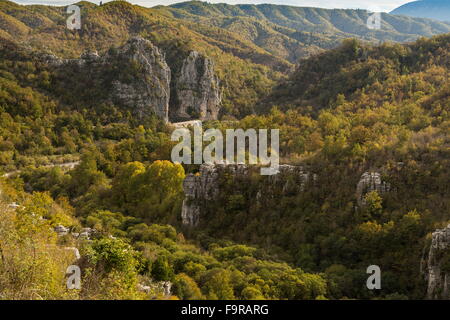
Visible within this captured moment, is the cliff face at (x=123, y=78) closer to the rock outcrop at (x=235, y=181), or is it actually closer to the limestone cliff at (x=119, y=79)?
the limestone cliff at (x=119, y=79)

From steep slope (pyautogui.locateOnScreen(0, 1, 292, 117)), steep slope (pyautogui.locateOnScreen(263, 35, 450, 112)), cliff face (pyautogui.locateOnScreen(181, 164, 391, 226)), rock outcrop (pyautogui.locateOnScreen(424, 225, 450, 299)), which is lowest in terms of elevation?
rock outcrop (pyautogui.locateOnScreen(424, 225, 450, 299))

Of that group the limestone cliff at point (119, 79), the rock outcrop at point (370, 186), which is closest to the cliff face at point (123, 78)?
the limestone cliff at point (119, 79)

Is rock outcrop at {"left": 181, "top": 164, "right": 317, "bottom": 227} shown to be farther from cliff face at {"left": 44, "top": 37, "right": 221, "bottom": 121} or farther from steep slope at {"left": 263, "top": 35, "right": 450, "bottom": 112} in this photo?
cliff face at {"left": 44, "top": 37, "right": 221, "bottom": 121}

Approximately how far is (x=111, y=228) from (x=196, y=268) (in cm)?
1224

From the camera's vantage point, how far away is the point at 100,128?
81.7 m

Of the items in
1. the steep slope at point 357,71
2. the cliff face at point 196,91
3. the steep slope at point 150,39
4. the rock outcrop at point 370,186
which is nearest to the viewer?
the rock outcrop at point 370,186

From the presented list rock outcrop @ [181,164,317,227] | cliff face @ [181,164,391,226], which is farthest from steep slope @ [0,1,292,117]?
cliff face @ [181,164,391,226]

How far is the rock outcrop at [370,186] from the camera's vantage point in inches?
1246

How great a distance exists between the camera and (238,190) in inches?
1537

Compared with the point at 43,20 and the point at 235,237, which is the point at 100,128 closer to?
the point at 235,237

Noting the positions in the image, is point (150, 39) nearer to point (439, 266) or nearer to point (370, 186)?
point (370, 186)

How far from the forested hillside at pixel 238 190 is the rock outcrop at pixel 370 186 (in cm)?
→ 12

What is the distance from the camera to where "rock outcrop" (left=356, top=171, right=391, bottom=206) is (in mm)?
31656

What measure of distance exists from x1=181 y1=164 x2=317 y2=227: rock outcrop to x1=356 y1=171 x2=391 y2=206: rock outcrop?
188 inches
